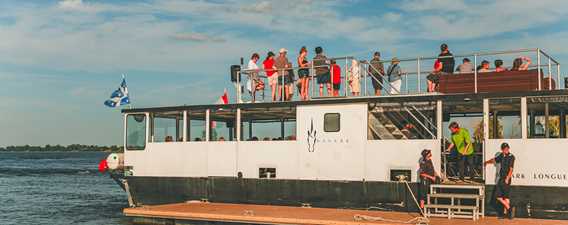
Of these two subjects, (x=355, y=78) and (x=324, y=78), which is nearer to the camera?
(x=355, y=78)

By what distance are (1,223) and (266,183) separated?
11854 mm

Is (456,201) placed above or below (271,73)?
below

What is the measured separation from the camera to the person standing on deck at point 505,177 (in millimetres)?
14722

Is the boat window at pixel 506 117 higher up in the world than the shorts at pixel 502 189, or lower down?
higher up

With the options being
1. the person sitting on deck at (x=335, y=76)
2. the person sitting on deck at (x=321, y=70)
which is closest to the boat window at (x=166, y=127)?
the person sitting on deck at (x=321, y=70)

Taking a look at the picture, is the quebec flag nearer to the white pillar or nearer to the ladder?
the ladder

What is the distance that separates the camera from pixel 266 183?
717 inches

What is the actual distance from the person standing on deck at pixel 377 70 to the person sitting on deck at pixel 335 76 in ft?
2.86

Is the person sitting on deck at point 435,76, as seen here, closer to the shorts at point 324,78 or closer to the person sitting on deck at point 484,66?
the person sitting on deck at point 484,66

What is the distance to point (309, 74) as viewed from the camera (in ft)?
61.8

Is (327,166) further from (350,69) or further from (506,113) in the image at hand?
(506,113)

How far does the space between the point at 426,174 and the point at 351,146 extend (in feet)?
7.57

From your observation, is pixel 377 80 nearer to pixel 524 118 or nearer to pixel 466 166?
pixel 466 166

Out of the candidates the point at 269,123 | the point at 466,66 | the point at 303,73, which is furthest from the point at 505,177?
the point at 269,123
